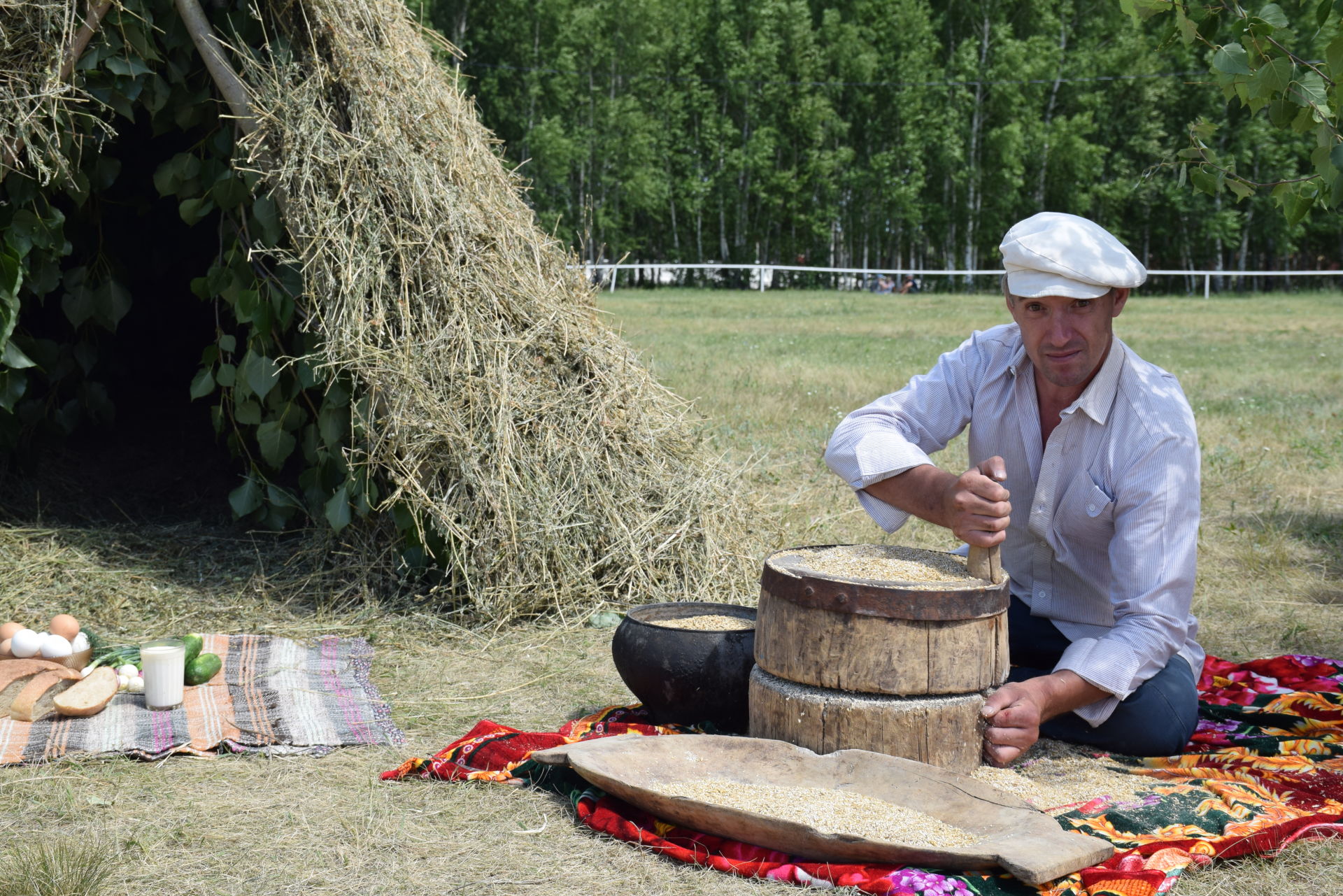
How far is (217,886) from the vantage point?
8.93ft

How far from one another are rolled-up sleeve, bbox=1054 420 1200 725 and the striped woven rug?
2.13 meters

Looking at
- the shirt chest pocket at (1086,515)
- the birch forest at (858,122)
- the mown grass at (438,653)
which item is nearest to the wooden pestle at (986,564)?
the shirt chest pocket at (1086,515)

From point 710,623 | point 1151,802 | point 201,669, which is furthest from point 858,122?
point 1151,802

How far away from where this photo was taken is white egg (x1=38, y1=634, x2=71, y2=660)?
13.1 ft

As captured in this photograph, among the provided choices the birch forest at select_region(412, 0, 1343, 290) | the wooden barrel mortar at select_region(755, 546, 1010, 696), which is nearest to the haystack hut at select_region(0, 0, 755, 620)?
the wooden barrel mortar at select_region(755, 546, 1010, 696)

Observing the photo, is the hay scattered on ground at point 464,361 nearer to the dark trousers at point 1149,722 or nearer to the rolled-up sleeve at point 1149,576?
the dark trousers at point 1149,722

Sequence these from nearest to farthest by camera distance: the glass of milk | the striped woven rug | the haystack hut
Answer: the striped woven rug → the glass of milk → the haystack hut

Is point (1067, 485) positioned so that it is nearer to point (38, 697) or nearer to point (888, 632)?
point (888, 632)

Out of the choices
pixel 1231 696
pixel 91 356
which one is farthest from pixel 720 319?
pixel 1231 696

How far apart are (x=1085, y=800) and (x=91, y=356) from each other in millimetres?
5027

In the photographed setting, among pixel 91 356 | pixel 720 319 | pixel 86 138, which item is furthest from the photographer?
pixel 720 319

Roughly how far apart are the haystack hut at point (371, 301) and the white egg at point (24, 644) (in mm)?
1261

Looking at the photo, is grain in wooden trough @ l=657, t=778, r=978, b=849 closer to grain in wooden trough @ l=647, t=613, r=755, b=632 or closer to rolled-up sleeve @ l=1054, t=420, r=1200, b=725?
rolled-up sleeve @ l=1054, t=420, r=1200, b=725

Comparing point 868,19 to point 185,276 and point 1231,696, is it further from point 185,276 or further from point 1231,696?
point 1231,696
